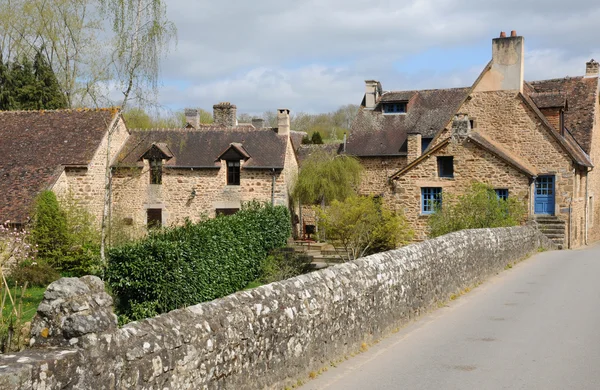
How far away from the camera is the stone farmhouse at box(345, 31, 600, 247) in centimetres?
2927

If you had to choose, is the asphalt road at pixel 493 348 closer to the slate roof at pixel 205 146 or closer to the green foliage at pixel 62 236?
the green foliage at pixel 62 236

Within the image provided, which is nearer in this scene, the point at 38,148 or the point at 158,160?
the point at 38,148

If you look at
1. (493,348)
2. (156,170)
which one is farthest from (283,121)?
(493,348)

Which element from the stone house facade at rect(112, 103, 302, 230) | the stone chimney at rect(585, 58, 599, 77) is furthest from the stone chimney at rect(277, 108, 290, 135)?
the stone chimney at rect(585, 58, 599, 77)

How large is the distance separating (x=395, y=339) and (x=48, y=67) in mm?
35877

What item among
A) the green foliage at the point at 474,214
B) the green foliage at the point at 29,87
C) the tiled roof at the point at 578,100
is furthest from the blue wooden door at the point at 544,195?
the green foliage at the point at 29,87

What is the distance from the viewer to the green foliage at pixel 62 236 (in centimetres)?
2406

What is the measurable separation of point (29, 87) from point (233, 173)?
47.7 feet

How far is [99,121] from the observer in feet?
100

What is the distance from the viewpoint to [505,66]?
3136 centimetres

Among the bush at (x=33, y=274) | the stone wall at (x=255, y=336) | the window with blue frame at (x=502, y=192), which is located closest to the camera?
the stone wall at (x=255, y=336)

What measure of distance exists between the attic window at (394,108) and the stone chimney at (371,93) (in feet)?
2.92

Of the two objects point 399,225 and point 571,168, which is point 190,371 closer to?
point 399,225

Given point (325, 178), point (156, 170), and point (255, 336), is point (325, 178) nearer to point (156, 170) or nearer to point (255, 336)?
point (156, 170)
